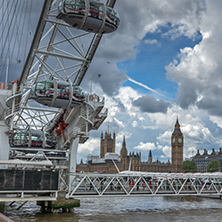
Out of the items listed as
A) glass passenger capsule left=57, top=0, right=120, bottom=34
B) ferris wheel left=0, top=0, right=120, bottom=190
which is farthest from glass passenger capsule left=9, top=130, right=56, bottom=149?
glass passenger capsule left=57, top=0, right=120, bottom=34

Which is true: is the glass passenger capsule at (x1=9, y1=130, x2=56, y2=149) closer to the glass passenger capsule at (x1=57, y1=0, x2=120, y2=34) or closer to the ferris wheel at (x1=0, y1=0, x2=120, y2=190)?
the ferris wheel at (x1=0, y1=0, x2=120, y2=190)

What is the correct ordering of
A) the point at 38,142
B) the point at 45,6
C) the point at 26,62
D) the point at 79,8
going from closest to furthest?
the point at 79,8 → the point at 45,6 → the point at 26,62 → the point at 38,142

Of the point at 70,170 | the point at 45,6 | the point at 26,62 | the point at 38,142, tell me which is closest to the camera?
the point at 45,6

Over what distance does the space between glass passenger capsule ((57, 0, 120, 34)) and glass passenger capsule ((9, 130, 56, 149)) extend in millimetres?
15430

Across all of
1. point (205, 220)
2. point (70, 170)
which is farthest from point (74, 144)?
point (205, 220)

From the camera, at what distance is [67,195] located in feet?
88.2

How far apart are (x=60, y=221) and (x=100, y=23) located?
1258cm

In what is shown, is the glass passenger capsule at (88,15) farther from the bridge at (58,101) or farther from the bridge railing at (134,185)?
the bridge railing at (134,185)

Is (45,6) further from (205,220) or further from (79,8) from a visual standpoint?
(205,220)

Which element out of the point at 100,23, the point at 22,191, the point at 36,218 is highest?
the point at 100,23

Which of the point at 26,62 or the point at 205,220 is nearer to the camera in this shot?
the point at 205,220

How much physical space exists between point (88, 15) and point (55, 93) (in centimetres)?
752

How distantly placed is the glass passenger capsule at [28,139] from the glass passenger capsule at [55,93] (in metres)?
7.97

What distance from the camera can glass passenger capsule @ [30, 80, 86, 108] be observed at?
22.9 meters
